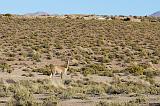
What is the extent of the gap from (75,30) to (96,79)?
133ft

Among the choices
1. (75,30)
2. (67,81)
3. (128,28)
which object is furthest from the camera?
(128,28)

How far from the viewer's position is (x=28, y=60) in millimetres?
34844

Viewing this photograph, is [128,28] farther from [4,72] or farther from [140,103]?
[140,103]

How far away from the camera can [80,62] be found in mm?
34188

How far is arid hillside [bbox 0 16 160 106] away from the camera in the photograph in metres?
17.8

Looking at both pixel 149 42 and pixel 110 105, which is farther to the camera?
pixel 149 42

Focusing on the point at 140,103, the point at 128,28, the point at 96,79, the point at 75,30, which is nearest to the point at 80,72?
the point at 96,79

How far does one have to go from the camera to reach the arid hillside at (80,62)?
702 inches

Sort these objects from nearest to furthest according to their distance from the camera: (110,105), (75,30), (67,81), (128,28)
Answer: (110,105) → (67,81) → (75,30) → (128,28)

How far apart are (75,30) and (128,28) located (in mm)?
8945

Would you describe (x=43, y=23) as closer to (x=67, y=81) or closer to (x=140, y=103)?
(x=67, y=81)

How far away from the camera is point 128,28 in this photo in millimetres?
70812

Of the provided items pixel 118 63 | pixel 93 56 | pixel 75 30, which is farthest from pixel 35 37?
pixel 118 63

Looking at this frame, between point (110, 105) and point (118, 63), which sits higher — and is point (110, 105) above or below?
above
